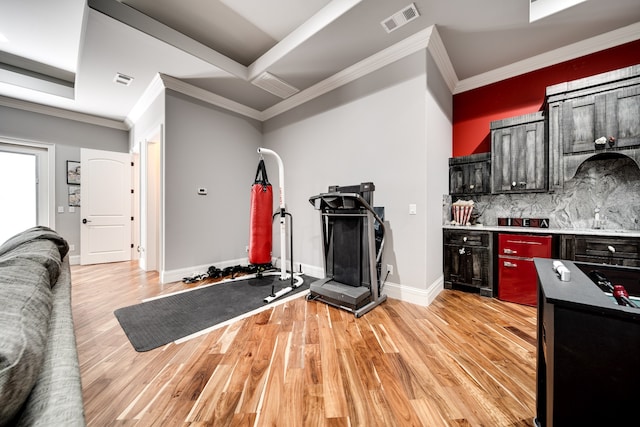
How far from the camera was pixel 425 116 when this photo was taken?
9.38ft

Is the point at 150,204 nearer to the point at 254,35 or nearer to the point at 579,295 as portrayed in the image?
the point at 254,35

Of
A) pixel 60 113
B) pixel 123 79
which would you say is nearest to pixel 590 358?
pixel 123 79

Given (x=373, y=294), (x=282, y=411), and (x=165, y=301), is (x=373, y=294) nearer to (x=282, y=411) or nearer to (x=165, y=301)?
(x=282, y=411)

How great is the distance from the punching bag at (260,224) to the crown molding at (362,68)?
1614 millimetres

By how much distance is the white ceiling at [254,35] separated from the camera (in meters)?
2.59

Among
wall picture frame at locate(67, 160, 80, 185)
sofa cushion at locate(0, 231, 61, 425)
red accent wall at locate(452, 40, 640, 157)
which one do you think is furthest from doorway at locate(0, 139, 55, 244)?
red accent wall at locate(452, 40, 640, 157)

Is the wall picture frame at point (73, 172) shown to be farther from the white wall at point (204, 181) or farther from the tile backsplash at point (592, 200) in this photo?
the tile backsplash at point (592, 200)

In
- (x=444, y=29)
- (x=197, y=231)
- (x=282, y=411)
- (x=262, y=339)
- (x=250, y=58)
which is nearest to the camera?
(x=282, y=411)

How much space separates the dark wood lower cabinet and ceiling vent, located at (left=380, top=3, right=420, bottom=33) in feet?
8.59

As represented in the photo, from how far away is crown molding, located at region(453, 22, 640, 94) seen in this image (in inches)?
108

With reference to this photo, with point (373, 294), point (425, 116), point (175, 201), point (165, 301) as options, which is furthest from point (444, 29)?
point (165, 301)

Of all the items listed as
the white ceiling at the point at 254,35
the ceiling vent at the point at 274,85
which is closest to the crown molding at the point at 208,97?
the white ceiling at the point at 254,35

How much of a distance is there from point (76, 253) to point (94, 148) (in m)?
2.32

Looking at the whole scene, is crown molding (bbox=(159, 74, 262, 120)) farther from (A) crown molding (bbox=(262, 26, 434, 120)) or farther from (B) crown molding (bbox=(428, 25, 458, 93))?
(B) crown molding (bbox=(428, 25, 458, 93))
